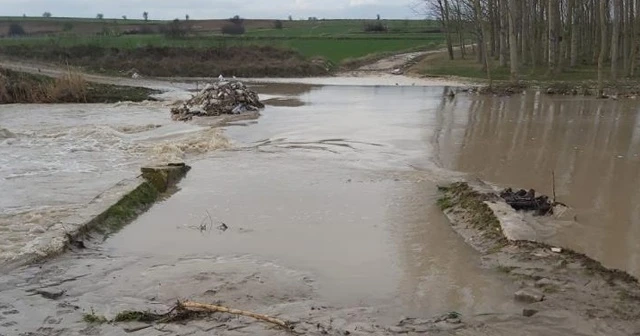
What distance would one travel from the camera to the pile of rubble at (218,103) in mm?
24641

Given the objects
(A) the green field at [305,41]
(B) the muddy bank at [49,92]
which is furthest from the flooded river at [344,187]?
(A) the green field at [305,41]

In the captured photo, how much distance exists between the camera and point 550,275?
670cm

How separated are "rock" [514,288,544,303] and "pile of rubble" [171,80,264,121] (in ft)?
62.2

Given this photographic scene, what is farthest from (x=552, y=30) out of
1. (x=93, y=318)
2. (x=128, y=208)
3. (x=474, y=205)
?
(x=93, y=318)

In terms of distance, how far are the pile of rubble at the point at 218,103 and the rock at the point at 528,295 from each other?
1895 cm

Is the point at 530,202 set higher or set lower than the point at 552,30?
lower

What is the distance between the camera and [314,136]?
18.5 m

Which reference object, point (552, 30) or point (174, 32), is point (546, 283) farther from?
point (174, 32)

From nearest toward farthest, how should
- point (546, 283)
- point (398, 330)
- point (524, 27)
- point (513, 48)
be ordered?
1. point (398, 330)
2. point (546, 283)
3. point (513, 48)
4. point (524, 27)

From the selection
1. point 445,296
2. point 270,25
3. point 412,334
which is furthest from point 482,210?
point 270,25

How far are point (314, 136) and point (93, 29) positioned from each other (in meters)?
79.9

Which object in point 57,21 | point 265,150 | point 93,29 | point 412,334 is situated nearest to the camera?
point 412,334

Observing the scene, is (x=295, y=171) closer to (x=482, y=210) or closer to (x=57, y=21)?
(x=482, y=210)

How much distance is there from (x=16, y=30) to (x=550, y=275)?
304ft
